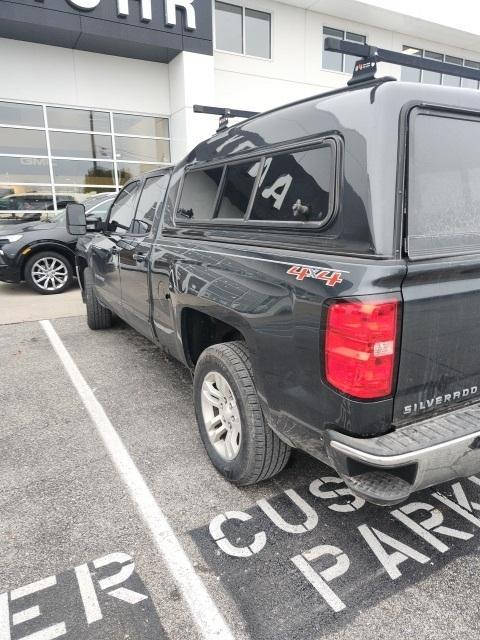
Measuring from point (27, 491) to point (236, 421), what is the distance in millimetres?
1296

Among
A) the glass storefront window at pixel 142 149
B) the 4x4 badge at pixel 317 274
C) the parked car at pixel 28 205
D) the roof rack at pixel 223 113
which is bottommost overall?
the 4x4 badge at pixel 317 274

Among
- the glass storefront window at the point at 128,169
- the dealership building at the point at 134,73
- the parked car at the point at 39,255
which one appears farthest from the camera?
the glass storefront window at the point at 128,169

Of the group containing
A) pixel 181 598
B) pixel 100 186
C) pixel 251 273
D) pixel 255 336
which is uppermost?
pixel 100 186

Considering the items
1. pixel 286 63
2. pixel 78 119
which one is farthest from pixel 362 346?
pixel 286 63

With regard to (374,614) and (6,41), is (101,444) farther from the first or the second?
(6,41)

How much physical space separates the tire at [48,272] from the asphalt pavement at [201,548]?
17.3 feet

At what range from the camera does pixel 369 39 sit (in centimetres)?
1584

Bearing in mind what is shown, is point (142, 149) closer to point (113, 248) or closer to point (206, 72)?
point (206, 72)

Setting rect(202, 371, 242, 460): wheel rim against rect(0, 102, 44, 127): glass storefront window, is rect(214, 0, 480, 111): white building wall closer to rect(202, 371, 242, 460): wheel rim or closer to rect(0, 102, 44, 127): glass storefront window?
rect(0, 102, 44, 127): glass storefront window

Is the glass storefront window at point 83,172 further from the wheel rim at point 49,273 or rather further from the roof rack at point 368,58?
the roof rack at point 368,58

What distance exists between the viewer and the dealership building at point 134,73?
11.4m

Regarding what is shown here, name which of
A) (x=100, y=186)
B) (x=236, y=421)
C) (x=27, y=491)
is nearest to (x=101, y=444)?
(x=27, y=491)

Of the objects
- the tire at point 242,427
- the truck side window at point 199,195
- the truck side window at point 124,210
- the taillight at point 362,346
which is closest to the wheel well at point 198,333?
the tire at point 242,427

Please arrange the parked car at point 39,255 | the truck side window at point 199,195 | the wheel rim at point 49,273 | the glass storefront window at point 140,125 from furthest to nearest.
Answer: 1. the glass storefront window at point 140,125
2. the wheel rim at point 49,273
3. the parked car at point 39,255
4. the truck side window at point 199,195
